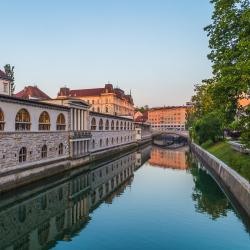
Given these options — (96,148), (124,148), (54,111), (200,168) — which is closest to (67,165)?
(54,111)

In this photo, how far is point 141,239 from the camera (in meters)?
19.8

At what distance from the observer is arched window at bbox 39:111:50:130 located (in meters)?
39.2

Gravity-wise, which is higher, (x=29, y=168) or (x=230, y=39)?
(x=230, y=39)

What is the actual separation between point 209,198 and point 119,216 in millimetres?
10908

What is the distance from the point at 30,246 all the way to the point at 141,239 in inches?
270

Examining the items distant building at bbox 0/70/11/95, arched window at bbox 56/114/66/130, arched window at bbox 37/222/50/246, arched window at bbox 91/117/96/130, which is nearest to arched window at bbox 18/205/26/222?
arched window at bbox 37/222/50/246

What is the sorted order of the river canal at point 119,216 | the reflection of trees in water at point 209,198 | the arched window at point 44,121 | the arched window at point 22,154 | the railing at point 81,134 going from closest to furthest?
the river canal at point 119,216
the reflection of trees in water at point 209,198
the arched window at point 22,154
the arched window at point 44,121
the railing at point 81,134

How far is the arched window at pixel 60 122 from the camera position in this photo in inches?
1742

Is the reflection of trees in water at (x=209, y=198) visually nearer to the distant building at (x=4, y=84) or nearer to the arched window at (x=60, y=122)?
the arched window at (x=60, y=122)

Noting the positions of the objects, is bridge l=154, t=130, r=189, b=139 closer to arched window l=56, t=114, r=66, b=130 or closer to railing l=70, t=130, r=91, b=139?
railing l=70, t=130, r=91, b=139

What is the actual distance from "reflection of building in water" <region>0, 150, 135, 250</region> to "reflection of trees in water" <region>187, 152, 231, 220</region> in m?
8.75

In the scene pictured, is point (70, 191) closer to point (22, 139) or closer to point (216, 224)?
point (22, 139)

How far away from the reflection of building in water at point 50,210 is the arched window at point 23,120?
274 inches

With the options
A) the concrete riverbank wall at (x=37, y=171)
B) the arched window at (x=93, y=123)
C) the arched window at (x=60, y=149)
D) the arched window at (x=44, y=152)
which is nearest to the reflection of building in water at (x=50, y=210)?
the concrete riverbank wall at (x=37, y=171)
